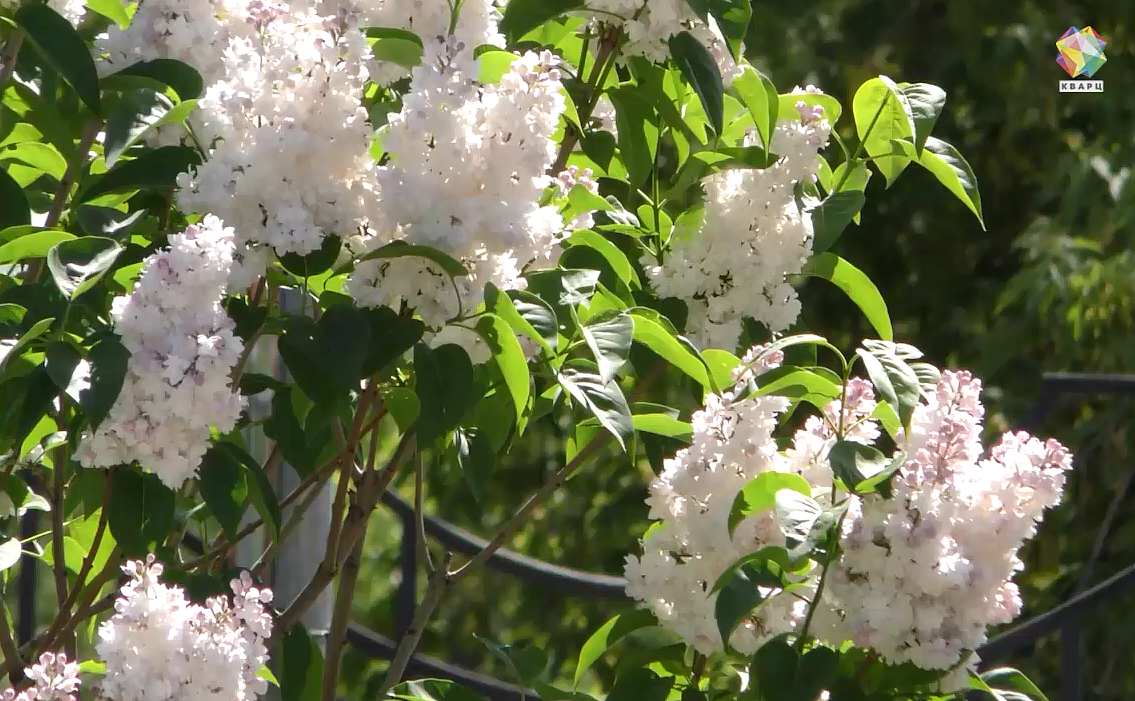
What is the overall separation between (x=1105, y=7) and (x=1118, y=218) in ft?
2.26

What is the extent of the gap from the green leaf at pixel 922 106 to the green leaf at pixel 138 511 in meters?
0.62

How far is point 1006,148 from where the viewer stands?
3.74 meters

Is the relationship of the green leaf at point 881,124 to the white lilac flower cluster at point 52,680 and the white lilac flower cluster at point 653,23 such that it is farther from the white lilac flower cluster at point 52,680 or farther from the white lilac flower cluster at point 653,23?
the white lilac flower cluster at point 52,680

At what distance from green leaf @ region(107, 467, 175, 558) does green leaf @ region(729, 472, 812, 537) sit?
39 centimetres

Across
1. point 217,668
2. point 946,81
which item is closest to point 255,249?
point 217,668

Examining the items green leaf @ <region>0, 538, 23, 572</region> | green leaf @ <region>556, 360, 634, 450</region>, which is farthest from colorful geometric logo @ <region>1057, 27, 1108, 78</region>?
green leaf @ <region>0, 538, 23, 572</region>

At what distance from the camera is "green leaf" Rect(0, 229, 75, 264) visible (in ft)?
3.15

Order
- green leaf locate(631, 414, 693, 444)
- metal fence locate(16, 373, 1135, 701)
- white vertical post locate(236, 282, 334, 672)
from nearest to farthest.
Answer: green leaf locate(631, 414, 693, 444) → white vertical post locate(236, 282, 334, 672) → metal fence locate(16, 373, 1135, 701)

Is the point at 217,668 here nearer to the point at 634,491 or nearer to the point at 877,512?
the point at 877,512

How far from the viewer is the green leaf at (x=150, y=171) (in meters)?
1.02

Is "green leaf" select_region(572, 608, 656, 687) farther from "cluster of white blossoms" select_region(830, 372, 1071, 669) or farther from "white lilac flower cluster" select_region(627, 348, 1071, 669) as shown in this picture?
"cluster of white blossoms" select_region(830, 372, 1071, 669)

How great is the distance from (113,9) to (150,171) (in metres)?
0.16

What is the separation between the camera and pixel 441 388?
964 millimetres

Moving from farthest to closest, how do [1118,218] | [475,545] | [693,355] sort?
1. [1118,218]
2. [475,545]
3. [693,355]
